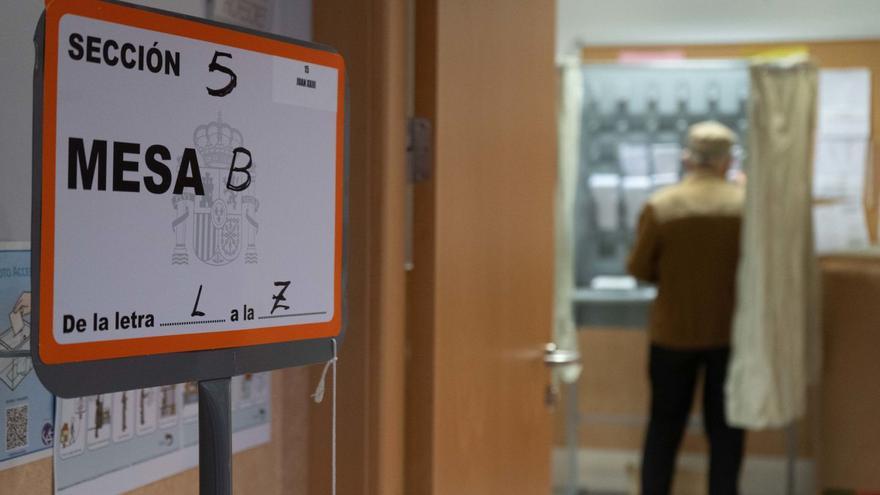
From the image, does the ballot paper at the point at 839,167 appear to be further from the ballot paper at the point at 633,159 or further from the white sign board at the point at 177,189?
the white sign board at the point at 177,189

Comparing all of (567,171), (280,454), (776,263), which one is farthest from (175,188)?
(567,171)

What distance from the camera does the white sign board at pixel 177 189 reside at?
735 millimetres

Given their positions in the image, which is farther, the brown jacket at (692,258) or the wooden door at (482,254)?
the brown jacket at (692,258)

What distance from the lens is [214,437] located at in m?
0.82

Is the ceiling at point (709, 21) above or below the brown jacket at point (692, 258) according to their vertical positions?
above

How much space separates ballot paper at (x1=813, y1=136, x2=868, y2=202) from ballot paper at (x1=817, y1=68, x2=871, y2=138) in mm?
52

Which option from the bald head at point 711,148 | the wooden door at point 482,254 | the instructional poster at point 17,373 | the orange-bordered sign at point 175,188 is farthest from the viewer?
the bald head at point 711,148

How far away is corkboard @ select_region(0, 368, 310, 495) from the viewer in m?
1.28

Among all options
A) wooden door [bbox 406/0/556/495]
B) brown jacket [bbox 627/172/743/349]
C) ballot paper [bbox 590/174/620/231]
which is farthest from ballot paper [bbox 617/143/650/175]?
wooden door [bbox 406/0/556/495]

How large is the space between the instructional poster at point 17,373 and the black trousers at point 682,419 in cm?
332

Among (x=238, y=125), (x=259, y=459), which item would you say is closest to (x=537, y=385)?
(x=259, y=459)

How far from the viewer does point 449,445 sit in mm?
1610

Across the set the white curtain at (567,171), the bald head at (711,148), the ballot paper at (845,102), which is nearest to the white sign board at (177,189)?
the bald head at (711,148)

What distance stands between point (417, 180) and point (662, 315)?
2.65m
